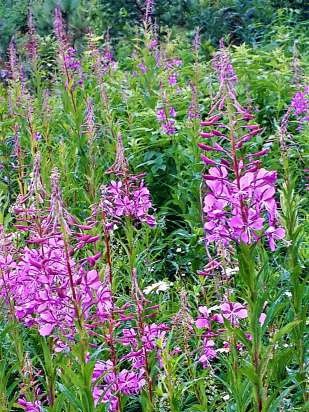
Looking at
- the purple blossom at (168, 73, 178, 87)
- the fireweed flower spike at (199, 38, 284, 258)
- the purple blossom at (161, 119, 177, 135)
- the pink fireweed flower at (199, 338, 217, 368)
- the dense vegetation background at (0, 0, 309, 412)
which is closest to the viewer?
the fireweed flower spike at (199, 38, 284, 258)

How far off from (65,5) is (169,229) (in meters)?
6.87

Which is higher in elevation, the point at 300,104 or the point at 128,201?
the point at 300,104

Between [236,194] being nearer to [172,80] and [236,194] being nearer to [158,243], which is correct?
[158,243]

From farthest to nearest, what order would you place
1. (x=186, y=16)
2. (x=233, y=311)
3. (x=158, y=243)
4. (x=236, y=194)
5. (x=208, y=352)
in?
(x=186, y=16), (x=158, y=243), (x=208, y=352), (x=233, y=311), (x=236, y=194)

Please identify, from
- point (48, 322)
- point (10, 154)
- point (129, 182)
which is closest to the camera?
point (48, 322)

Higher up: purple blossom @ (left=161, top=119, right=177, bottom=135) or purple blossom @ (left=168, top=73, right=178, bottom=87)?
purple blossom @ (left=168, top=73, right=178, bottom=87)

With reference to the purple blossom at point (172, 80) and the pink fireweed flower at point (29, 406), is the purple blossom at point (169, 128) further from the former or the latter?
the pink fireweed flower at point (29, 406)

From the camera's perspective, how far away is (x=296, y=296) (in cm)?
262

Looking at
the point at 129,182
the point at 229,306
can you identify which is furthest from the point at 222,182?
the point at 129,182

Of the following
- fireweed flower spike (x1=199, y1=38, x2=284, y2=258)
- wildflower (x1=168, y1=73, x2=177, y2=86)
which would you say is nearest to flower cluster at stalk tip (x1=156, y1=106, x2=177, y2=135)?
wildflower (x1=168, y1=73, x2=177, y2=86)

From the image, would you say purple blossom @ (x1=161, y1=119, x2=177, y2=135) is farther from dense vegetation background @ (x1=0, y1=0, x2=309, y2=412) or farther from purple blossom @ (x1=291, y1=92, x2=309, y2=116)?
purple blossom @ (x1=291, y1=92, x2=309, y2=116)

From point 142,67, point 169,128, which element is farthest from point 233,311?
point 142,67

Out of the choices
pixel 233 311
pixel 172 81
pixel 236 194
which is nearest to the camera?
pixel 236 194

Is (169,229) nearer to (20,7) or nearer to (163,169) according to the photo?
(163,169)
